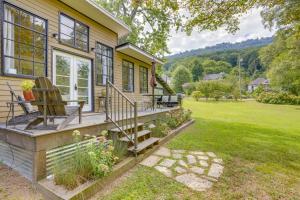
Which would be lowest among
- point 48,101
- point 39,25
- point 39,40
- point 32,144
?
point 32,144

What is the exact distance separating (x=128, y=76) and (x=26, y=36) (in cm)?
496

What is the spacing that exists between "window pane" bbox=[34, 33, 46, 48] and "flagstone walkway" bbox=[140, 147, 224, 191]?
4.01 m

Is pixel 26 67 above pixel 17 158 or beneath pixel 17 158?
above

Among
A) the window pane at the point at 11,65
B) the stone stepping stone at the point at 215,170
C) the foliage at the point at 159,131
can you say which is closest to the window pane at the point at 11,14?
the window pane at the point at 11,65

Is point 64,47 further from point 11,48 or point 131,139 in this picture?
point 131,139

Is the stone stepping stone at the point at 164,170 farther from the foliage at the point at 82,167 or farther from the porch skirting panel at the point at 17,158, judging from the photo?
the porch skirting panel at the point at 17,158

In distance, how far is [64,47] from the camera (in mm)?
5625

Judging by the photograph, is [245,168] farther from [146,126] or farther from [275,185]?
[146,126]

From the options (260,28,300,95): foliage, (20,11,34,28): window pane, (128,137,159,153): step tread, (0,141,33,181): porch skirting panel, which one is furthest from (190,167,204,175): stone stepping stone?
(260,28,300,95): foliage

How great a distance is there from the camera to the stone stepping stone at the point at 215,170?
3.53m

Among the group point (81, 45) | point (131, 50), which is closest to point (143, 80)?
point (131, 50)

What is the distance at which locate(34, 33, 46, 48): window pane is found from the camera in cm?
489

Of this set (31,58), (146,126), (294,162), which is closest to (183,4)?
(146,126)

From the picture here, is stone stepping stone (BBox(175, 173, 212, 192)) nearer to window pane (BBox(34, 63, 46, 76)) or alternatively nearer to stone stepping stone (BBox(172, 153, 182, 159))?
stone stepping stone (BBox(172, 153, 182, 159))
